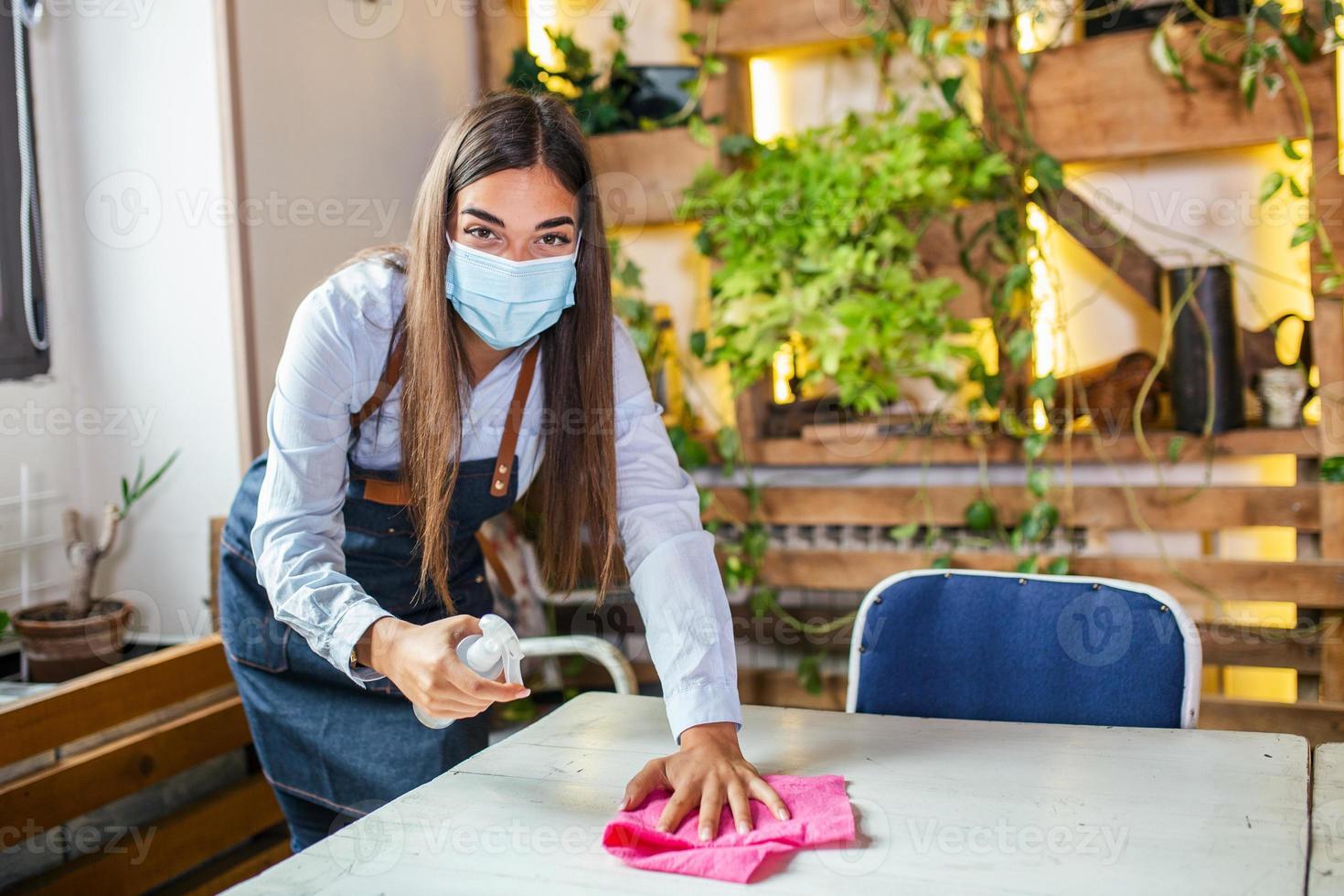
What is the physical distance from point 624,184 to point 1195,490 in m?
1.59

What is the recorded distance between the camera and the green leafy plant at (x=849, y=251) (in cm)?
273

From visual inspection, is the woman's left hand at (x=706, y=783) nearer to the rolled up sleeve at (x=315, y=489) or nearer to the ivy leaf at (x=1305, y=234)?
the rolled up sleeve at (x=315, y=489)

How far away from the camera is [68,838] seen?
2.03 metres

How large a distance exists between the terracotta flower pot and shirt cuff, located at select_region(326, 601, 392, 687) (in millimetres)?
1077

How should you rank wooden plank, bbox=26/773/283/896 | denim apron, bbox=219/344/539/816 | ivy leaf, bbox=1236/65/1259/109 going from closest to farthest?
denim apron, bbox=219/344/539/816, wooden plank, bbox=26/773/283/896, ivy leaf, bbox=1236/65/1259/109

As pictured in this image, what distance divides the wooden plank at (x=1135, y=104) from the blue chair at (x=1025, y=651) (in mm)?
1356

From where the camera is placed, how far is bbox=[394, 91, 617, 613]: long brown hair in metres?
1.54

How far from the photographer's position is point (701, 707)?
1407 millimetres

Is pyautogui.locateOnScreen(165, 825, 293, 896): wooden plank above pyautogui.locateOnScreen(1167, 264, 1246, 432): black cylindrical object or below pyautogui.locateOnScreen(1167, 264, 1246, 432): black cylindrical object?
below

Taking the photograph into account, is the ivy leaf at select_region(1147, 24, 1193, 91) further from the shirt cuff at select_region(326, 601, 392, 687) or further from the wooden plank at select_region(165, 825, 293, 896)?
the wooden plank at select_region(165, 825, 293, 896)

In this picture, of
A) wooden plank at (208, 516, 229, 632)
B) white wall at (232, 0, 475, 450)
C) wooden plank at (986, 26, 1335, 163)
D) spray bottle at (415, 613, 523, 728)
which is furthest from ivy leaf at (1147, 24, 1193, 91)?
wooden plank at (208, 516, 229, 632)

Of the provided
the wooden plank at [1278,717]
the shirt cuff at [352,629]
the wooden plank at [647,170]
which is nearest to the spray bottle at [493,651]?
the shirt cuff at [352,629]

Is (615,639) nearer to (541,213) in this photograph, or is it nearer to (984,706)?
(984,706)

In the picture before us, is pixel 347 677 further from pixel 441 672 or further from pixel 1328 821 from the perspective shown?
pixel 1328 821
